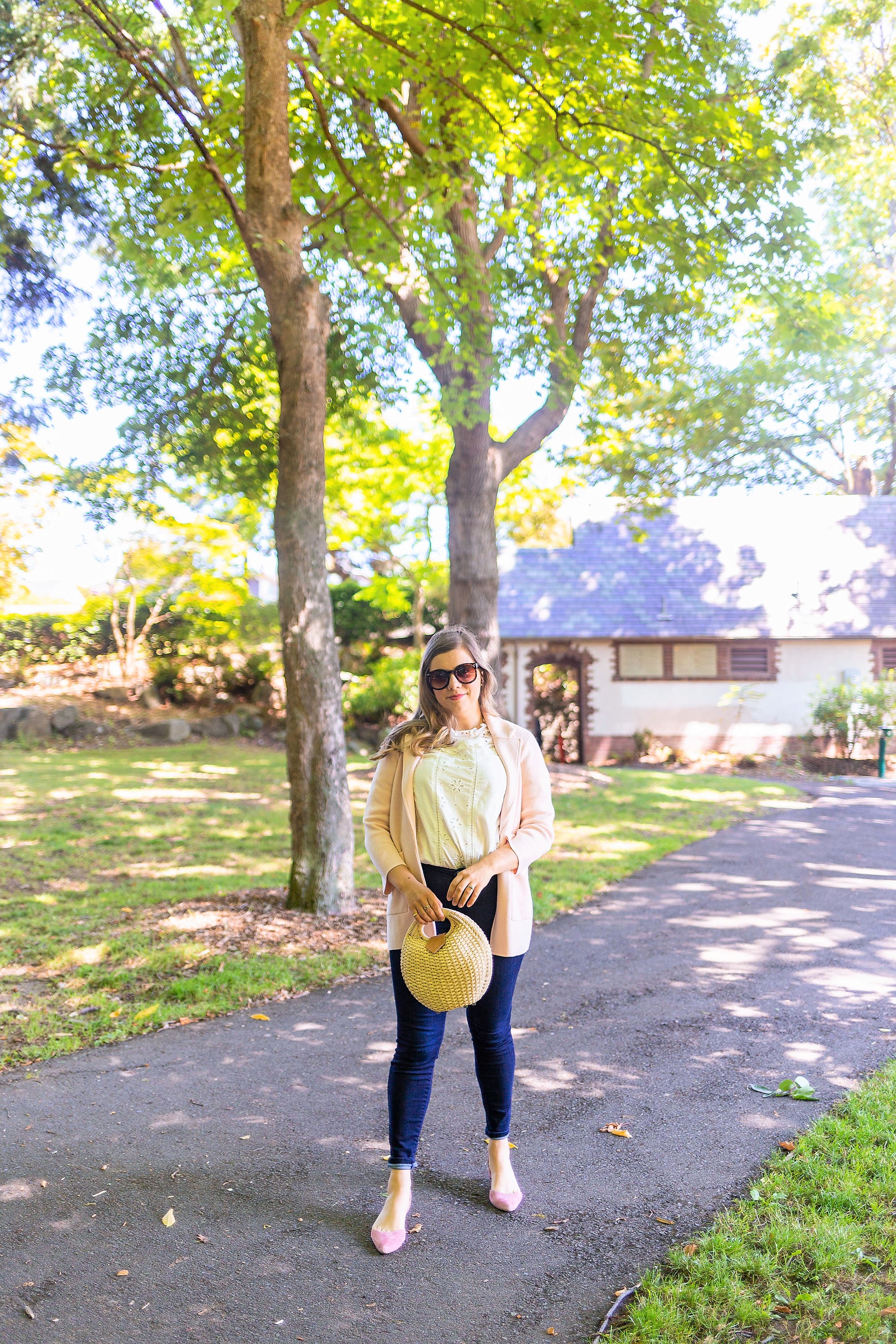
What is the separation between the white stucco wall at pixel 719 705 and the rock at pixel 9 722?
9.93 m

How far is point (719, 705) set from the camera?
21016 millimetres

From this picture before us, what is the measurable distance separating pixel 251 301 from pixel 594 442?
4.67 metres

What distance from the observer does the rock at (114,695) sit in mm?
19953

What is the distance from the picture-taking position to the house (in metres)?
21.0

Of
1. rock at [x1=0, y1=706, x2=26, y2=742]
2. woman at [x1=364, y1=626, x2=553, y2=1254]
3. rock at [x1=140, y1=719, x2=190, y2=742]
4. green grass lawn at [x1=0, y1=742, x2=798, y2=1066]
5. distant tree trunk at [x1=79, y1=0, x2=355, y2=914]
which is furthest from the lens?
rock at [x1=140, y1=719, x2=190, y2=742]

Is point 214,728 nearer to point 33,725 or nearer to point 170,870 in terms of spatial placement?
point 33,725

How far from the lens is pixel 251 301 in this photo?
10672 millimetres

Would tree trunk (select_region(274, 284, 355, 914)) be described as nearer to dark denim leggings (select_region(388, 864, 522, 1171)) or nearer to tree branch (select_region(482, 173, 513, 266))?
dark denim leggings (select_region(388, 864, 522, 1171))

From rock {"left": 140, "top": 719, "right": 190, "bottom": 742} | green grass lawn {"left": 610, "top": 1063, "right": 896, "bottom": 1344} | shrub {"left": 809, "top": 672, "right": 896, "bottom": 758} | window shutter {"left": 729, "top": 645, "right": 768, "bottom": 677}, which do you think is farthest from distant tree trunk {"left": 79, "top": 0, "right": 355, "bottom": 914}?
window shutter {"left": 729, "top": 645, "right": 768, "bottom": 677}

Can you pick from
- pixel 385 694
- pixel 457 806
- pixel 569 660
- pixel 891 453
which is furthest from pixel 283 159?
pixel 891 453

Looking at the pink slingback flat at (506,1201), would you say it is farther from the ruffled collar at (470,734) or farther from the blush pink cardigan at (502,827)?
the ruffled collar at (470,734)

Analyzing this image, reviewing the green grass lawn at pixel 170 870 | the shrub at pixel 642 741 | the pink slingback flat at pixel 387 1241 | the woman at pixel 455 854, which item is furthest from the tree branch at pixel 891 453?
the pink slingback flat at pixel 387 1241

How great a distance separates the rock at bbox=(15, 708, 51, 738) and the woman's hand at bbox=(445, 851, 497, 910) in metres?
16.5

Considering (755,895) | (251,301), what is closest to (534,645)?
(251,301)
